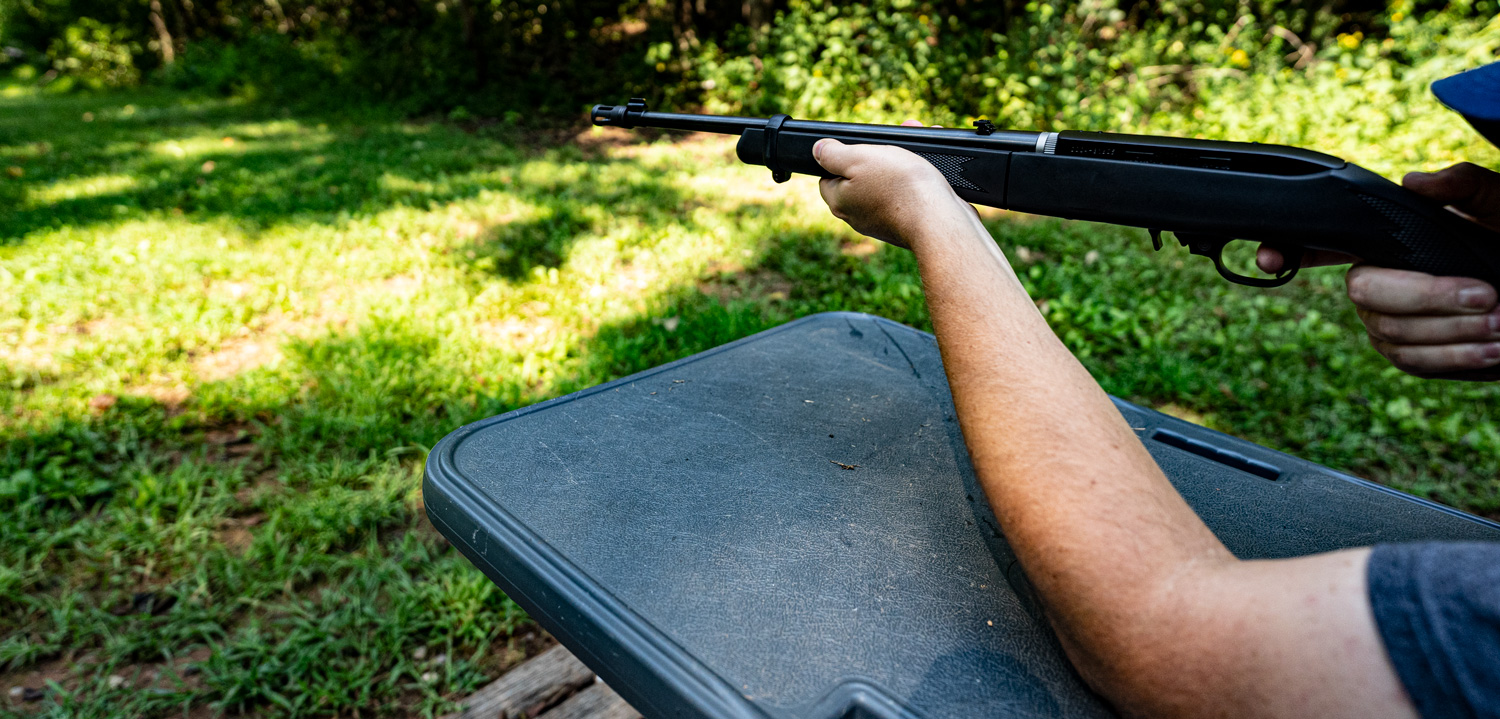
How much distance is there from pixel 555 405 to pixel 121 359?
266 centimetres

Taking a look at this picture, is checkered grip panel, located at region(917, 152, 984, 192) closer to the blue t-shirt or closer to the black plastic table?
the black plastic table

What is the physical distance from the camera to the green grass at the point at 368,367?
1875 mm

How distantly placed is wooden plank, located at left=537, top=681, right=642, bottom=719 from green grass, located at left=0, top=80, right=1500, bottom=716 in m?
0.25

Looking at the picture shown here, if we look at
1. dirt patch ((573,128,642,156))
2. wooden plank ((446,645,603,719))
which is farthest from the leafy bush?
wooden plank ((446,645,603,719))

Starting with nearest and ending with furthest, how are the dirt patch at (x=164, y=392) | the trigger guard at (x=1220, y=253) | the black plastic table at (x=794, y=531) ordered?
1. the black plastic table at (x=794, y=531)
2. the trigger guard at (x=1220, y=253)
3. the dirt patch at (x=164, y=392)

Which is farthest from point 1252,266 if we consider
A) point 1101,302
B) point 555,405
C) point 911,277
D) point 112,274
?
point 112,274

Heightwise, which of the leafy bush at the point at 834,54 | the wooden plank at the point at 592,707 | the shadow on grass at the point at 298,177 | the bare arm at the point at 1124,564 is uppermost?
the leafy bush at the point at 834,54

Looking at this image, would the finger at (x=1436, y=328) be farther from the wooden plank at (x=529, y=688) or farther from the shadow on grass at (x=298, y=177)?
the shadow on grass at (x=298, y=177)

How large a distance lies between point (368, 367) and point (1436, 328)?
314 centimetres

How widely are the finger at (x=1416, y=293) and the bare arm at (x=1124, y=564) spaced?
62cm

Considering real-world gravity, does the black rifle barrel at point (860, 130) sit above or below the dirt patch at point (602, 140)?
above

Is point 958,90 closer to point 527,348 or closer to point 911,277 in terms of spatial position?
point 911,277

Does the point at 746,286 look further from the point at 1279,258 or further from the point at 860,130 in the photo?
the point at 1279,258

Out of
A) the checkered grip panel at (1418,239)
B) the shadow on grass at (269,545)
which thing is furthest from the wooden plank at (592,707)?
the checkered grip panel at (1418,239)
